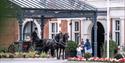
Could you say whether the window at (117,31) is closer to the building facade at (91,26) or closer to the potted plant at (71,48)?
the building facade at (91,26)

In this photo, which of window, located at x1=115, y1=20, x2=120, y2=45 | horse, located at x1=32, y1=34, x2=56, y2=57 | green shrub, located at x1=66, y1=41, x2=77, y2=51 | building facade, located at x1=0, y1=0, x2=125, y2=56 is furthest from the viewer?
window, located at x1=115, y1=20, x2=120, y2=45

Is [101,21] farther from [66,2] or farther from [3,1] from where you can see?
[3,1]

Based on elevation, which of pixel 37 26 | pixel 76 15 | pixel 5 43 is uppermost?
pixel 5 43

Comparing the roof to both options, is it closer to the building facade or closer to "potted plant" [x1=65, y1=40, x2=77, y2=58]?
"potted plant" [x1=65, y1=40, x2=77, y2=58]

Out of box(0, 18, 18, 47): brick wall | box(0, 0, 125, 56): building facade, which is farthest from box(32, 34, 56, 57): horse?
box(0, 18, 18, 47): brick wall

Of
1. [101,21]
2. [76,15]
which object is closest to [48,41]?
[76,15]

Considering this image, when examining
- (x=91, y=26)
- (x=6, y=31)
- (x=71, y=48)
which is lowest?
(x=71, y=48)

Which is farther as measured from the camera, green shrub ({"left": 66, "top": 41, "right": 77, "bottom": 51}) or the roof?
green shrub ({"left": 66, "top": 41, "right": 77, "bottom": 51})

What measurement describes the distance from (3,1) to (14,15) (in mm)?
102

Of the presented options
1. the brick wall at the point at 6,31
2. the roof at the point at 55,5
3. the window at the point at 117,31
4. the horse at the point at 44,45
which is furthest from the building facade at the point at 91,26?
the brick wall at the point at 6,31

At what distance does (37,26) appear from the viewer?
38.0m

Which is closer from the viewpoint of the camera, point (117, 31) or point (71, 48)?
point (71, 48)

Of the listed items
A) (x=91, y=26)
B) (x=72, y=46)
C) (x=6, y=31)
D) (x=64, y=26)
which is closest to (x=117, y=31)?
(x=91, y=26)

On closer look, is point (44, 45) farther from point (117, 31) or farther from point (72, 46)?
point (117, 31)
